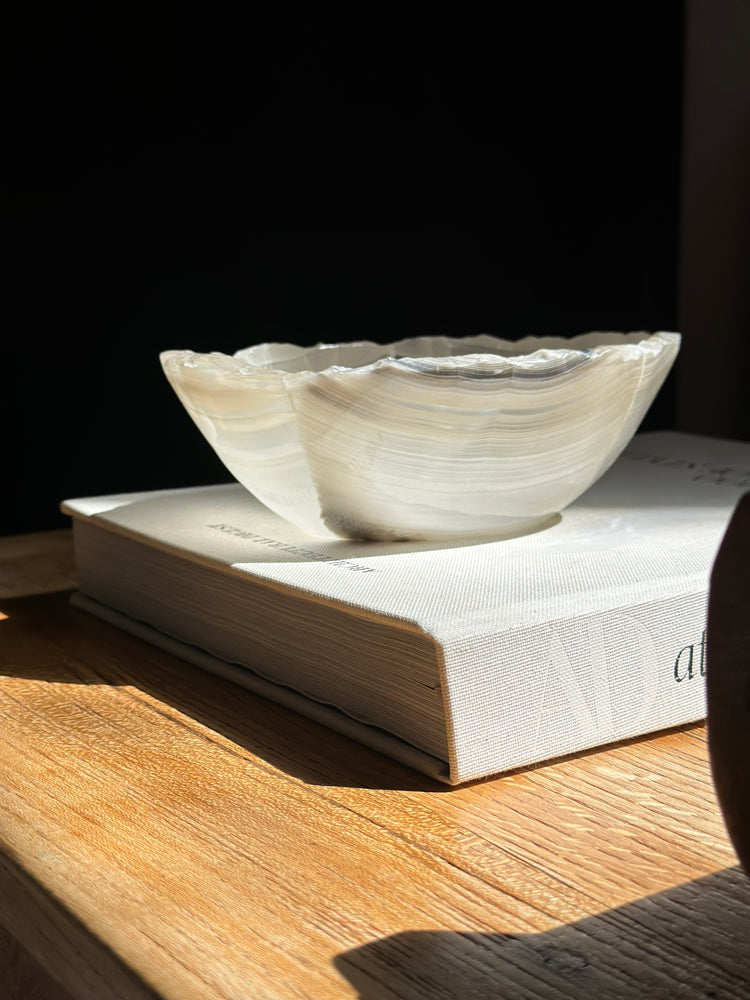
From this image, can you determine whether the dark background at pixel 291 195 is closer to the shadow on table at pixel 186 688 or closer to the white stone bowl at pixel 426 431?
the shadow on table at pixel 186 688

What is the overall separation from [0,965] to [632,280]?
1368 mm

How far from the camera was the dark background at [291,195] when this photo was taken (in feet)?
4.03

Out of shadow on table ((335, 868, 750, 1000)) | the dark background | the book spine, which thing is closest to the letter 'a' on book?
the book spine

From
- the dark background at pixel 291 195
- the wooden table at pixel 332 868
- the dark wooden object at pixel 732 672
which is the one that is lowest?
the wooden table at pixel 332 868

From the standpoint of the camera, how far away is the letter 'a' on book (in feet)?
1.35

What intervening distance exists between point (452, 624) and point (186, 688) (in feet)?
0.58

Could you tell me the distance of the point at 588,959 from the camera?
29 centimetres

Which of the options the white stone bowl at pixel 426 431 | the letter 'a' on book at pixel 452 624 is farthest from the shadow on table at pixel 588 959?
the white stone bowl at pixel 426 431

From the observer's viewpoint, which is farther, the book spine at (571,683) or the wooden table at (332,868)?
the book spine at (571,683)

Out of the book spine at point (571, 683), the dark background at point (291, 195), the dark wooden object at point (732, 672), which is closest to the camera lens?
the dark wooden object at point (732, 672)

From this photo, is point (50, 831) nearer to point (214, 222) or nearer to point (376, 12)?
point (214, 222)

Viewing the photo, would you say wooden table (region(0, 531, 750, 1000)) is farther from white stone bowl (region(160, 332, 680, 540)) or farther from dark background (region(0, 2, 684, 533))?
dark background (region(0, 2, 684, 533))

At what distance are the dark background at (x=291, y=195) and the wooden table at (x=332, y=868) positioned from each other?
83cm

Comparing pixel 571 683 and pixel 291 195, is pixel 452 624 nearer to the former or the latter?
pixel 571 683
